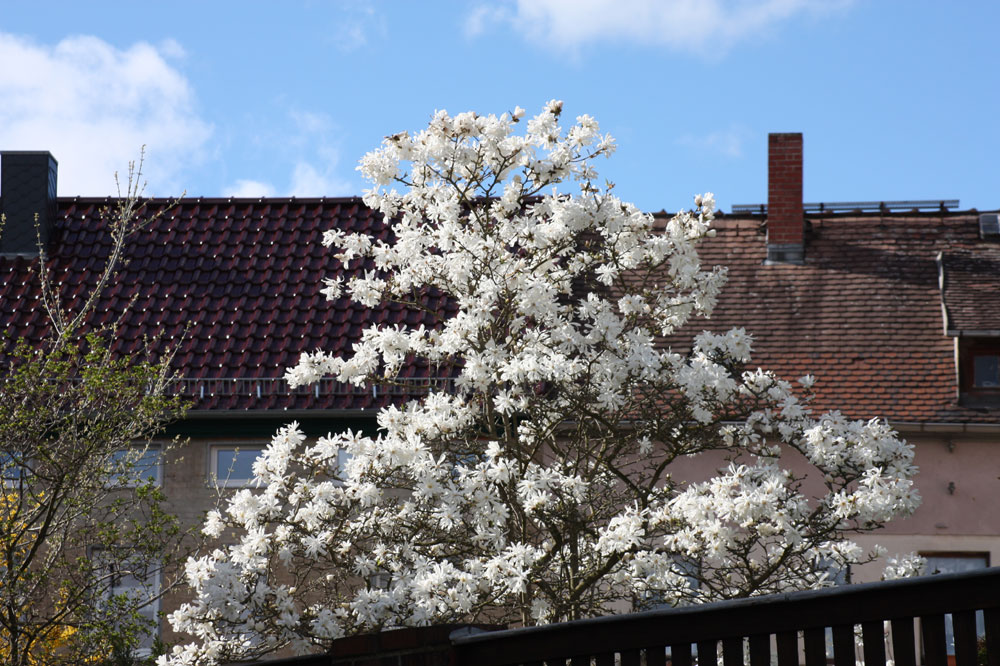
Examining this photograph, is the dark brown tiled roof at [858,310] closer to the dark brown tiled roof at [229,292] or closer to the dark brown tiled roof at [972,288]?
the dark brown tiled roof at [972,288]

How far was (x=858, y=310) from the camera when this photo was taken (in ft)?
60.0

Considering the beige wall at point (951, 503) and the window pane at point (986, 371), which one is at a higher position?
the window pane at point (986, 371)

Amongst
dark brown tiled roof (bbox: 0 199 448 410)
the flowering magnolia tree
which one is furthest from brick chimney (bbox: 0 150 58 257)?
the flowering magnolia tree

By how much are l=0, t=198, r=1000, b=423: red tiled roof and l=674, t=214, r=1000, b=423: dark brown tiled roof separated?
22mm

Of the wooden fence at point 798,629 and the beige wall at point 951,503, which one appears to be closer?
the wooden fence at point 798,629

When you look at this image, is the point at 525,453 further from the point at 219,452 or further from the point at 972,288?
the point at 972,288

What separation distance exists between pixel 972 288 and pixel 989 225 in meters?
1.97

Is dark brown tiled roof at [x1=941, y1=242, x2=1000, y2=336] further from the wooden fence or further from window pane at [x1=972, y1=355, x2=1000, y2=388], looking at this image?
the wooden fence

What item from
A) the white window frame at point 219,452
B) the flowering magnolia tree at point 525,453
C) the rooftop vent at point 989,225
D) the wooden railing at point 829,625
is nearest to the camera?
the wooden railing at point 829,625

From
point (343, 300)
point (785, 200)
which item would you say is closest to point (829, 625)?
point (343, 300)

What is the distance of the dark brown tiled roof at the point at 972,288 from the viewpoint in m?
16.9

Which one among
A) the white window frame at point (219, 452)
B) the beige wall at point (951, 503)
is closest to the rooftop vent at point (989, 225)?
the beige wall at point (951, 503)

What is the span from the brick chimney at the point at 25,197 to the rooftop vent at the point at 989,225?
589 inches

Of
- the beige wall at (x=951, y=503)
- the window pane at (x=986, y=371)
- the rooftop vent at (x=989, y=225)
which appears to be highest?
the rooftop vent at (x=989, y=225)
